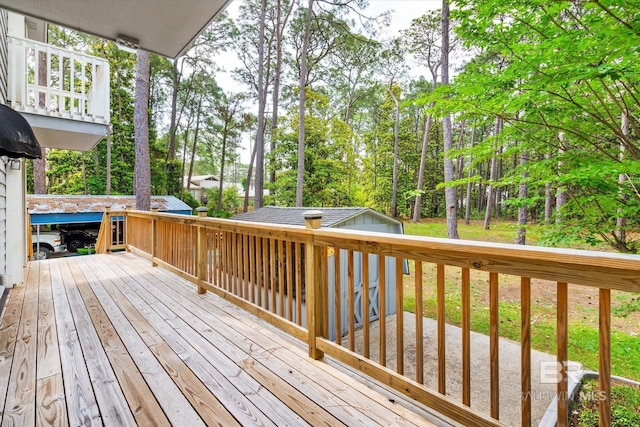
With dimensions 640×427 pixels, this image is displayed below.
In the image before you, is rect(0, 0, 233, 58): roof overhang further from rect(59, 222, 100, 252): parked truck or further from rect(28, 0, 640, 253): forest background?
rect(59, 222, 100, 252): parked truck

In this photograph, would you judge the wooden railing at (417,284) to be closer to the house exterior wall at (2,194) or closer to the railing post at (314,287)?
the railing post at (314,287)

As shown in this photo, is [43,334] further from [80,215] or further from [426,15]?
[426,15]

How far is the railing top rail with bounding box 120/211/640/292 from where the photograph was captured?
0.98m

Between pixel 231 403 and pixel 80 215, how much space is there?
13607 millimetres

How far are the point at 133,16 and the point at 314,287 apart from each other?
2.64 meters

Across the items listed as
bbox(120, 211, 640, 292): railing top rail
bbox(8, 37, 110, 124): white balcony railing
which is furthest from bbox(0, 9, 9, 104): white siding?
bbox(120, 211, 640, 292): railing top rail

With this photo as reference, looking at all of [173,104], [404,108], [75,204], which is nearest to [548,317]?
[404,108]

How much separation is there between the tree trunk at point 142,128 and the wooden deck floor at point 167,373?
525cm

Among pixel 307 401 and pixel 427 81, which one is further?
pixel 427 81

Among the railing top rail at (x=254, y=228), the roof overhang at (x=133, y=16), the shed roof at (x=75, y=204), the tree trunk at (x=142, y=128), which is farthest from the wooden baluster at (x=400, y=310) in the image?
the shed roof at (x=75, y=204)

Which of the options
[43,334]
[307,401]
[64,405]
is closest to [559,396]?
[307,401]

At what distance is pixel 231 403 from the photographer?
5.50ft

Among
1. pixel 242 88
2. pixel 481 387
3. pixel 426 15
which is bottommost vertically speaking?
pixel 481 387

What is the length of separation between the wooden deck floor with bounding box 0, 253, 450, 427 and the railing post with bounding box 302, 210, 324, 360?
143 mm
